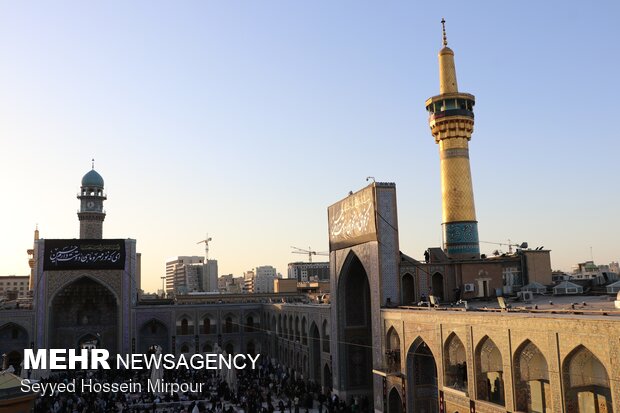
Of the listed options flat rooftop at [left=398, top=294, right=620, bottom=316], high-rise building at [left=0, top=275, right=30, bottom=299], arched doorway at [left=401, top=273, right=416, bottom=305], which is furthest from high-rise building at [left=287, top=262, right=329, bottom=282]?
flat rooftop at [left=398, top=294, right=620, bottom=316]

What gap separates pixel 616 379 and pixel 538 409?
342cm

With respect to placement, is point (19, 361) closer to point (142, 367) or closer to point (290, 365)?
point (142, 367)

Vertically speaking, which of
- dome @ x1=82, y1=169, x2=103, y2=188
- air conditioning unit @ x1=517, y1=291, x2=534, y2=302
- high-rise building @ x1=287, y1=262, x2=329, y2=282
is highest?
dome @ x1=82, y1=169, x2=103, y2=188

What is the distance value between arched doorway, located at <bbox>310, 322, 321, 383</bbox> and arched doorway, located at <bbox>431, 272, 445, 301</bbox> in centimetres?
815

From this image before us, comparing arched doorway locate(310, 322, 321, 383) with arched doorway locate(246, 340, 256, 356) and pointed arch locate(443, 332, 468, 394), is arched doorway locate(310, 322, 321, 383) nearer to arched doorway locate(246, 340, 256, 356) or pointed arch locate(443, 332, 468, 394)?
pointed arch locate(443, 332, 468, 394)

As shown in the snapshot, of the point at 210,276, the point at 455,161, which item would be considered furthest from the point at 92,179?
the point at 210,276

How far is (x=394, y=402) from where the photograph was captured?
22.7 meters

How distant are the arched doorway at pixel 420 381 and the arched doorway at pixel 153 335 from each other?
2551cm

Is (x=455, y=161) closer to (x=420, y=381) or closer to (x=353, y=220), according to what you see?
(x=353, y=220)

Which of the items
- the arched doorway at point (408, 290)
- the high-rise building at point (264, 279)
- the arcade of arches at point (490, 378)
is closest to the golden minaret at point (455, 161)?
the arched doorway at point (408, 290)

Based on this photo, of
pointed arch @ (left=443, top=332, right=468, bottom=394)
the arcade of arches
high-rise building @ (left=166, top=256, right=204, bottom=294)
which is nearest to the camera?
the arcade of arches

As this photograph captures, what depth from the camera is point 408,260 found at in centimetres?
2502

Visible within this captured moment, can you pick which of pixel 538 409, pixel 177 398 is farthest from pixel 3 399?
pixel 538 409

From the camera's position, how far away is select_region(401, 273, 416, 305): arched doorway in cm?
2470
